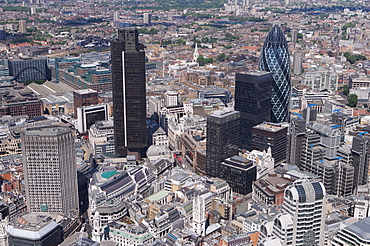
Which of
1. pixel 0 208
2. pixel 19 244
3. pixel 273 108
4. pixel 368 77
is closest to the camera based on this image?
pixel 19 244

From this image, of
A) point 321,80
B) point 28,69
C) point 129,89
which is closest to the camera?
point 129,89

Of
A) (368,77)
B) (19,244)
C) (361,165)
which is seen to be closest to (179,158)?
(361,165)

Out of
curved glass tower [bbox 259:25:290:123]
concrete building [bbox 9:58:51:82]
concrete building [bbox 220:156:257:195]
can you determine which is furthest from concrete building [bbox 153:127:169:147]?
concrete building [bbox 9:58:51:82]

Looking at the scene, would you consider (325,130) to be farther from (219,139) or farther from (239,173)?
(219,139)

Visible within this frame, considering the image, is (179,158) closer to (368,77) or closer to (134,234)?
(134,234)

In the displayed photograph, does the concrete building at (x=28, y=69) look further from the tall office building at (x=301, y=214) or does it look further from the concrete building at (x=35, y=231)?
the tall office building at (x=301, y=214)

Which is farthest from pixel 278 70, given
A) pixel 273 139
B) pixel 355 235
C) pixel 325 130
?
pixel 355 235

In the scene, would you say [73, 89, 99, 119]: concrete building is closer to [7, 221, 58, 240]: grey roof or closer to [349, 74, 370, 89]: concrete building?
[7, 221, 58, 240]: grey roof
